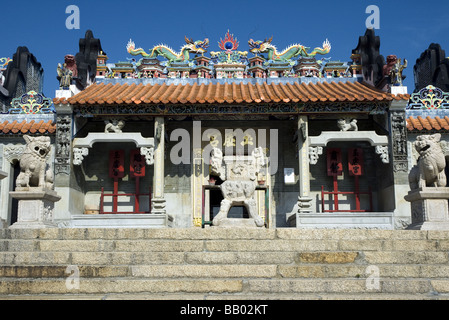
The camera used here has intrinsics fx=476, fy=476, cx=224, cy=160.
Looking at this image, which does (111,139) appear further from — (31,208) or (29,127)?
(31,208)

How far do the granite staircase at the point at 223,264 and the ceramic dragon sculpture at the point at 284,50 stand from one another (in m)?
8.72

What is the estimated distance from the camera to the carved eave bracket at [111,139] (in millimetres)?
12234

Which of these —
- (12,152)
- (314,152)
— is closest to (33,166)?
(12,152)

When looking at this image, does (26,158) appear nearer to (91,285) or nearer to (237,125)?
(91,285)

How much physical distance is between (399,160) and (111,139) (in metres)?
7.40

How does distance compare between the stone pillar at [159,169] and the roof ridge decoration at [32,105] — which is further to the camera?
the roof ridge decoration at [32,105]

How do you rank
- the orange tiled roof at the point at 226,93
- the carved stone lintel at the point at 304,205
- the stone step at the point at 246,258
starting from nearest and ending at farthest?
the stone step at the point at 246,258, the carved stone lintel at the point at 304,205, the orange tiled roof at the point at 226,93

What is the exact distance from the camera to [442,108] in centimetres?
1354

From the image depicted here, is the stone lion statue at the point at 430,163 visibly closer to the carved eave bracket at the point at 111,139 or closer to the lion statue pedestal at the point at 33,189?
the carved eave bracket at the point at 111,139

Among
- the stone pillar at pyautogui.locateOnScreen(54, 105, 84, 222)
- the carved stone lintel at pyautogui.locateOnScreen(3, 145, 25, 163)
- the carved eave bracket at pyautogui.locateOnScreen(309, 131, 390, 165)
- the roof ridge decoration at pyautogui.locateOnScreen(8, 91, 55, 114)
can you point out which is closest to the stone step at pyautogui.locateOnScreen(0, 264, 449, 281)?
the stone pillar at pyautogui.locateOnScreen(54, 105, 84, 222)

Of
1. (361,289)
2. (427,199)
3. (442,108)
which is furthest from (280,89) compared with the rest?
Result: (361,289)

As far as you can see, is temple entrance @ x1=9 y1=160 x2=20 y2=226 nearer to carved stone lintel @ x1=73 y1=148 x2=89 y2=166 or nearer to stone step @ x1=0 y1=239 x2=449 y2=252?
carved stone lintel @ x1=73 y1=148 x2=89 y2=166

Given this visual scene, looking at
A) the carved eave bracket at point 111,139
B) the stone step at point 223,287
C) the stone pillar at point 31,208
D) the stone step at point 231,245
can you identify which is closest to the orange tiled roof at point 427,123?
the stone step at point 231,245

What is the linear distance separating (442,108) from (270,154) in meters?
5.05
